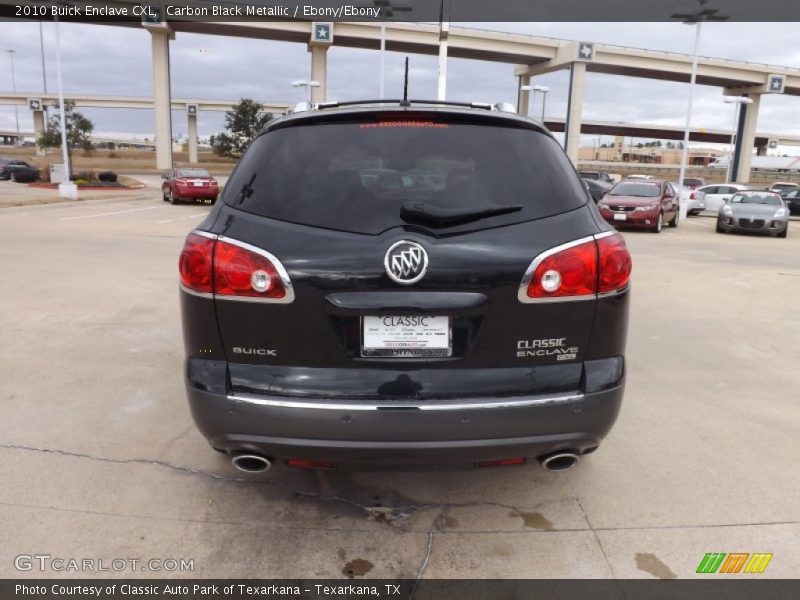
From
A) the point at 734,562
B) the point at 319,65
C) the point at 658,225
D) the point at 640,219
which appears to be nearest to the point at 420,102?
the point at 734,562

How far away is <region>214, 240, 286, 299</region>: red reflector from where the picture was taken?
2.45 m

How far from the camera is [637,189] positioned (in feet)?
63.2

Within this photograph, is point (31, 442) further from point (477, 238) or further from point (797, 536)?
point (797, 536)

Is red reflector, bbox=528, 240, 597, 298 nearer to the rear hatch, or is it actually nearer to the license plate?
the rear hatch

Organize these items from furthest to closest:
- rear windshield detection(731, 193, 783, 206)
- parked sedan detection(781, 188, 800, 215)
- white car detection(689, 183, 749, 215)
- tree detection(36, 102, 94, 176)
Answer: tree detection(36, 102, 94, 176), parked sedan detection(781, 188, 800, 215), white car detection(689, 183, 749, 215), rear windshield detection(731, 193, 783, 206)

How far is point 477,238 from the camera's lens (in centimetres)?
247

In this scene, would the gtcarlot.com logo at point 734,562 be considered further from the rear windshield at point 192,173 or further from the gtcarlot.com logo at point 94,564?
the rear windshield at point 192,173

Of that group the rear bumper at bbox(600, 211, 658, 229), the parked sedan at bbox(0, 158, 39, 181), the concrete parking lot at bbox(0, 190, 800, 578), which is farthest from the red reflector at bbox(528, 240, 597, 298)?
the parked sedan at bbox(0, 158, 39, 181)

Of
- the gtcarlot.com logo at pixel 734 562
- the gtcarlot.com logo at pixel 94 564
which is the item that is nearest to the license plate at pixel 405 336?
the gtcarlot.com logo at pixel 94 564

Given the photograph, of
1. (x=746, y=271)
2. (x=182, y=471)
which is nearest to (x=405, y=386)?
(x=182, y=471)

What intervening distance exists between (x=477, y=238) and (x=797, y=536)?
81.6 inches

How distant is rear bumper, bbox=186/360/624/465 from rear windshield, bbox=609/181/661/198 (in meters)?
17.9

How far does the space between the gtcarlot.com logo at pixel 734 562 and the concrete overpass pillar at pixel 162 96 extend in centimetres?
5208

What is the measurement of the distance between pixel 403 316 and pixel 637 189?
1865 centimetres
